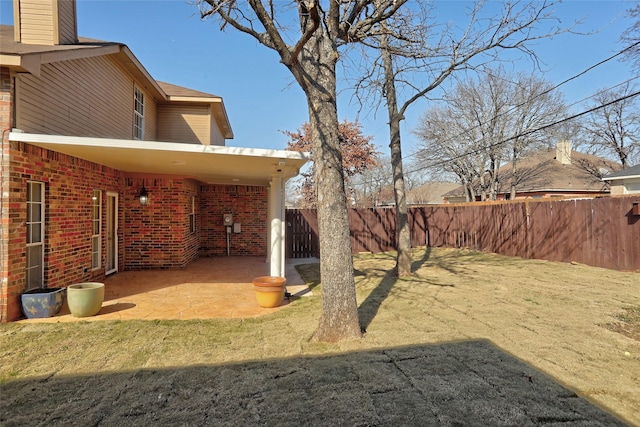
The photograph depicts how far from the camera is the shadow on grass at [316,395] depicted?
2.48 m

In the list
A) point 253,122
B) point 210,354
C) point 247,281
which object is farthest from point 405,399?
point 253,122

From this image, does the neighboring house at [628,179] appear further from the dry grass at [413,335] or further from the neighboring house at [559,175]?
the dry grass at [413,335]

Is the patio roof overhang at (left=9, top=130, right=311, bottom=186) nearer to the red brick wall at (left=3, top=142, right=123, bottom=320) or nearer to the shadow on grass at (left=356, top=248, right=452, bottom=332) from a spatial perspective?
the red brick wall at (left=3, top=142, right=123, bottom=320)

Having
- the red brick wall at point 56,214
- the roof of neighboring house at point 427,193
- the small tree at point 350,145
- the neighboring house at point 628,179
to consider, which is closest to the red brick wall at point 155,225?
the red brick wall at point 56,214

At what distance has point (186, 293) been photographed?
255 inches

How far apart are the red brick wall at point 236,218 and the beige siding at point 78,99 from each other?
11.7 feet

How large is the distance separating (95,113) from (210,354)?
612 centimetres

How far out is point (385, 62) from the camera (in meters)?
8.61

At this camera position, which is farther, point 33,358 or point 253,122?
point 253,122

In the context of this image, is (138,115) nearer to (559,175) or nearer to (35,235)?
(35,235)

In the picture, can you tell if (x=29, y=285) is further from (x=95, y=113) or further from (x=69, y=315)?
(x=95, y=113)

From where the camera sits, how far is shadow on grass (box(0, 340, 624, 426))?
248cm

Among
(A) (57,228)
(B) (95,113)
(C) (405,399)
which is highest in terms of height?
(B) (95,113)

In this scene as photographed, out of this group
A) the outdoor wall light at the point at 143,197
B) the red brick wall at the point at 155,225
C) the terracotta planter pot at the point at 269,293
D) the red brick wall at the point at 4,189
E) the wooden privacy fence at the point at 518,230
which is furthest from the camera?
the red brick wall at the point at 155,225
